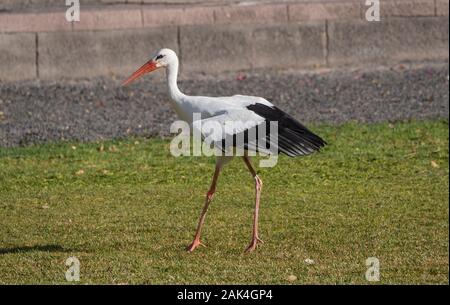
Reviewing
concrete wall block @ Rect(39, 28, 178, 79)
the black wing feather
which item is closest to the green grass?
the black wing feather

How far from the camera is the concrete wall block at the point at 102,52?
1426 cm

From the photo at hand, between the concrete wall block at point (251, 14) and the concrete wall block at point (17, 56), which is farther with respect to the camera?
the concrete wall block at point (251, 14)

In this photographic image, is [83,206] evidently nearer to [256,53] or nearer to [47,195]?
[47,195]

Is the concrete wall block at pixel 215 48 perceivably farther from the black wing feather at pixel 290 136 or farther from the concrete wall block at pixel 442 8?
the black wing feather at pixel 290 136

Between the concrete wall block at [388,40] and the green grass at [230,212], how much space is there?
266cm

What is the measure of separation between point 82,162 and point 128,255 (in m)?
3.37

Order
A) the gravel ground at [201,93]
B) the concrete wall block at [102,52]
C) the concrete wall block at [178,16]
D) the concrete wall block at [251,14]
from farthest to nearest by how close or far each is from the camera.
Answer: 1. the concrete wall block at [251,14]
2. the concrete wall block at [178,16]
3. the concrete wall block at [102,52]
4. the gravel ground at [201,93]

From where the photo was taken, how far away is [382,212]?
9.27 m

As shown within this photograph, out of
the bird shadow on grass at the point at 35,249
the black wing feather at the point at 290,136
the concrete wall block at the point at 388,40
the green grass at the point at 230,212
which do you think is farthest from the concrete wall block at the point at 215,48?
the bird shadow on grass at the point at 35,249

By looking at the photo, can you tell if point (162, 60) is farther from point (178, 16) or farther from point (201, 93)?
point (178, 16)

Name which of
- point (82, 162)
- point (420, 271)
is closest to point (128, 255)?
point (420, 271)

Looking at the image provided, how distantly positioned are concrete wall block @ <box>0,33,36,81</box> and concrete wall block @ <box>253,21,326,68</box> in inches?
109

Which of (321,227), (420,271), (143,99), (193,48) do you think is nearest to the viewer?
(420,271)

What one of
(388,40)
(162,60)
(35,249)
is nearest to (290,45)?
(388,40)
